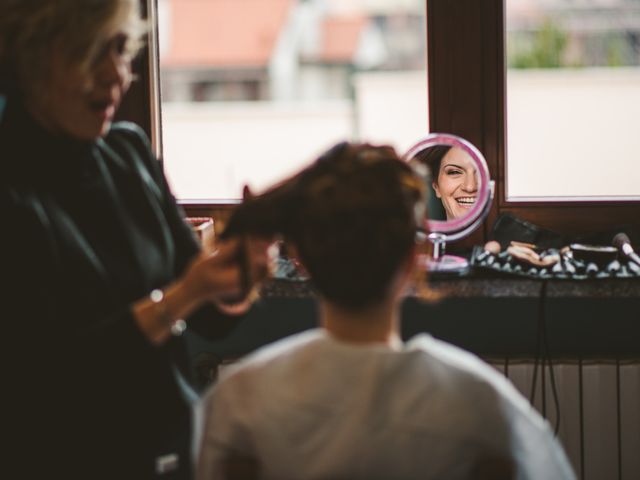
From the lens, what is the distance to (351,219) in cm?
128

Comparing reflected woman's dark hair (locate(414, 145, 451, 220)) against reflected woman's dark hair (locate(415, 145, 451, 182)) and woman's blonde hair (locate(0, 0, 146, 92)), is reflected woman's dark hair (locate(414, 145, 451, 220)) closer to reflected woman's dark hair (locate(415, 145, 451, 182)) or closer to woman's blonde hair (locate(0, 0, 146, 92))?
reflected woman's dark hair (locate(415, 145, 451, 182))

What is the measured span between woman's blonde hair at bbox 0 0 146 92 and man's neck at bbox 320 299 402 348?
513 millimetres

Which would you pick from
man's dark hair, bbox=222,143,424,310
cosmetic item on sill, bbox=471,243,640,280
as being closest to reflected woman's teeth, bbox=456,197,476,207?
cosmetic item on sill, bbox=471,243,640,280

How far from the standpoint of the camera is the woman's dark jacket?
1.34 meters

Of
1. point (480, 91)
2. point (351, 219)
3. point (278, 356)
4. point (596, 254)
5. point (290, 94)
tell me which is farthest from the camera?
point (290, 94)

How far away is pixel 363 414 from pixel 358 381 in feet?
0.16

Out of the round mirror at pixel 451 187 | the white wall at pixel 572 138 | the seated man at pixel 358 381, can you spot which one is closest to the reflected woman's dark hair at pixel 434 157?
the round mirror at pixel 451 187

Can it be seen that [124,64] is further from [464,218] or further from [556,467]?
[464,218]

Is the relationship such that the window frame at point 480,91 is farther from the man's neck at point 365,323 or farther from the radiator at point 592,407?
the man's neck at point 365,323

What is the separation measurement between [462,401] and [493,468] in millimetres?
105

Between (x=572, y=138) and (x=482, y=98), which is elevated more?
(x=482, y=98)

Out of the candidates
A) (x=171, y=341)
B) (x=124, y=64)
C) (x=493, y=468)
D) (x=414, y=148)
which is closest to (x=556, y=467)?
(x=493, y=468)

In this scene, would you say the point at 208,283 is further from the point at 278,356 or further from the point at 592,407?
the point at 592,407

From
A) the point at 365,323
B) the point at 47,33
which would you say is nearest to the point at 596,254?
the point at 365,323
